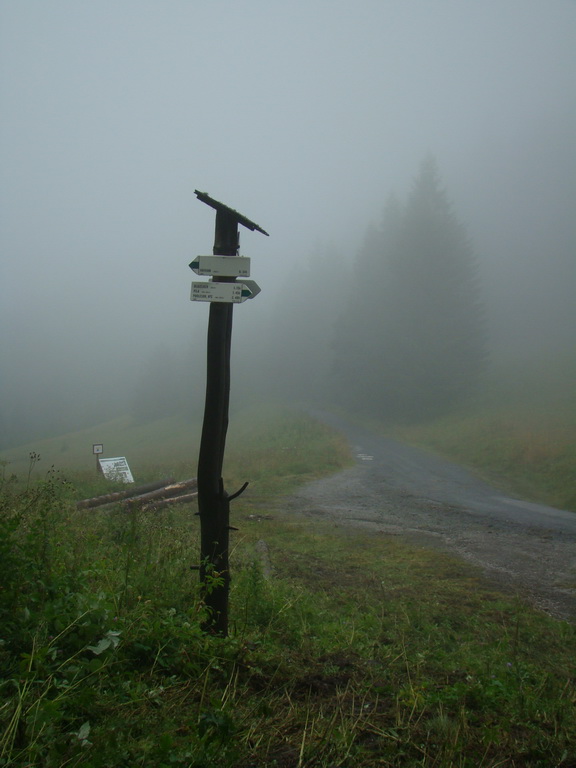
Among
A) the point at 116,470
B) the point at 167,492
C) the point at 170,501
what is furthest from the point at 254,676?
the point at 116,470

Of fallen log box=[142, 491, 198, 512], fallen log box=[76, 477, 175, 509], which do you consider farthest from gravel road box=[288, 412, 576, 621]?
fallen log box=[76, 477, 175, 509]

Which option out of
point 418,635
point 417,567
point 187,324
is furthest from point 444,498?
point 187,324

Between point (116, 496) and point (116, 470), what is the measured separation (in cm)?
350

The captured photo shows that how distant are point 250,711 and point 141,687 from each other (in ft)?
2.07

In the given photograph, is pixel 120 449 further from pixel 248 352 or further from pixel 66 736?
pixel 66 736

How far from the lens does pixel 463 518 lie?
11.2m

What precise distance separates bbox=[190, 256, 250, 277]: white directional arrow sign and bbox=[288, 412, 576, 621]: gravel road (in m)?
5.29

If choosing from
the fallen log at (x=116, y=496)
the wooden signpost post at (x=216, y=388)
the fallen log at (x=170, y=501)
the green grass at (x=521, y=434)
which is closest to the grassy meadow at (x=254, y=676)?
the wooden signpost post at (x=216, y=388)

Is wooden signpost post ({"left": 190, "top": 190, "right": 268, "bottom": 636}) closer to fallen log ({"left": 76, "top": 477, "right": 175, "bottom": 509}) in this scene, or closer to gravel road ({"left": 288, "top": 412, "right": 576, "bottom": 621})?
gravel road ({"left": 288, "top": 412, "right": 576, "bottom": 621})

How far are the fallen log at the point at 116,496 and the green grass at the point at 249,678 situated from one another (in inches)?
271

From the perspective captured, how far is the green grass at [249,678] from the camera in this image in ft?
7.84

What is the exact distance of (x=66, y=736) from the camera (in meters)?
2.18

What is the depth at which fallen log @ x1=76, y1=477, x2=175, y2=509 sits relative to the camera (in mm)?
11821

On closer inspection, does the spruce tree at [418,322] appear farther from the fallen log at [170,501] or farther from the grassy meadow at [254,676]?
the grassy meadow at [254,676]
